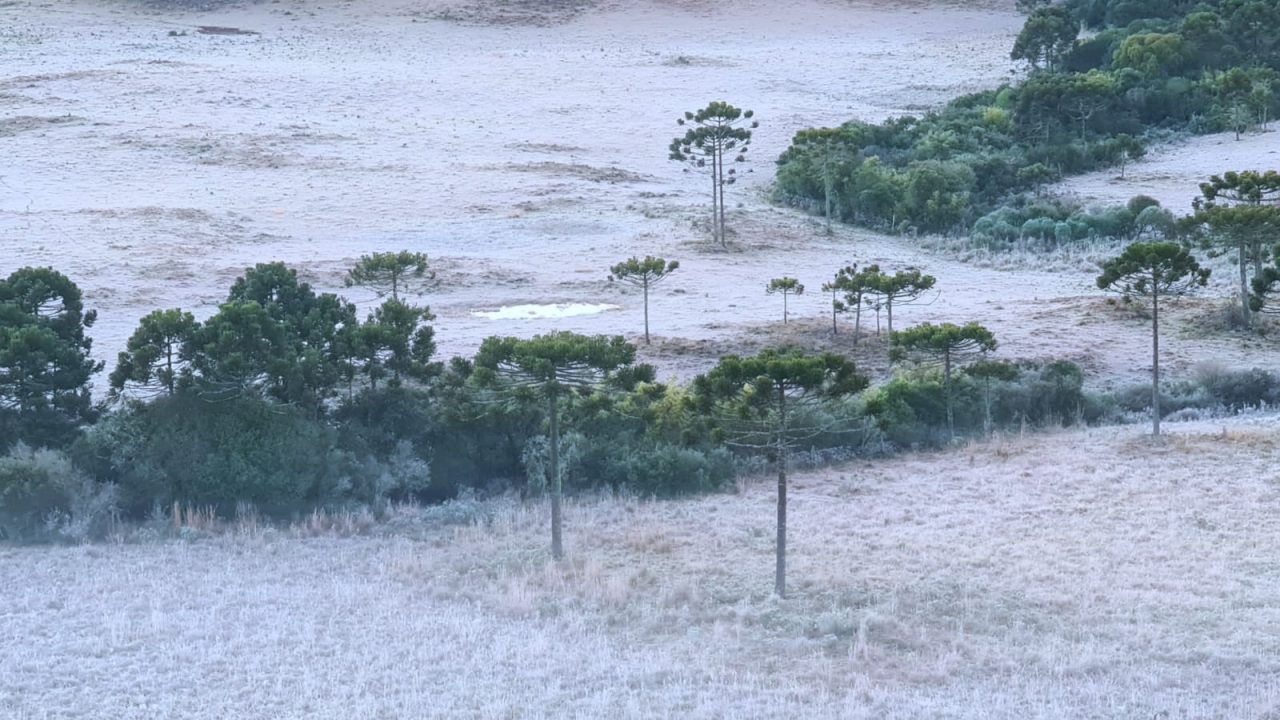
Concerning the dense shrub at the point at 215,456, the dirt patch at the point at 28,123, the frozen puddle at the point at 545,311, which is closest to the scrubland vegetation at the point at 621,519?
the dense shrub at the point at 215,456

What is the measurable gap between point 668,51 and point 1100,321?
4728cm

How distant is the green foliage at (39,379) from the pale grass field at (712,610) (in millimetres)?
2894

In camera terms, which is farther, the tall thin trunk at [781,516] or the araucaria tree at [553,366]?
the araucaria tree at [553,366]

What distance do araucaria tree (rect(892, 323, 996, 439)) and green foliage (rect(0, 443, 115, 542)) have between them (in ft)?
41.7

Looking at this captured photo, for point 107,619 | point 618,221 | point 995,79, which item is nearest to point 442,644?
point 107,619

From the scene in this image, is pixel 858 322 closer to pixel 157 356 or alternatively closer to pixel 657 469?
pixel 657 469

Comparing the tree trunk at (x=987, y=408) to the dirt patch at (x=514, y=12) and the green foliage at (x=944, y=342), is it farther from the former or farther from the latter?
the dirt patch at (x=514, y=12)

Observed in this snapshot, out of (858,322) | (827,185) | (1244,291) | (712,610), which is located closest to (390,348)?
(712,610)

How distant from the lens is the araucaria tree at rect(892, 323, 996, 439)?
2497 centimetres

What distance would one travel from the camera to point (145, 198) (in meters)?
44.6

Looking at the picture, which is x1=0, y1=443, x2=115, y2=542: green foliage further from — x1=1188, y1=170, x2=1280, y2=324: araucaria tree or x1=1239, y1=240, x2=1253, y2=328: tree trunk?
x1=1239, y1=240, x2=1253, y2=328: tree trunk

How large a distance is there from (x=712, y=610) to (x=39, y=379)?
11.0 meters

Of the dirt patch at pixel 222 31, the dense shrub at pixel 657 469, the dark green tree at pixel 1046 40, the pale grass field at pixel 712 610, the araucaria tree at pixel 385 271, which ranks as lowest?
the pale grass field at pixel 712 610

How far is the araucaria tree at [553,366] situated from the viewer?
18422 mm
